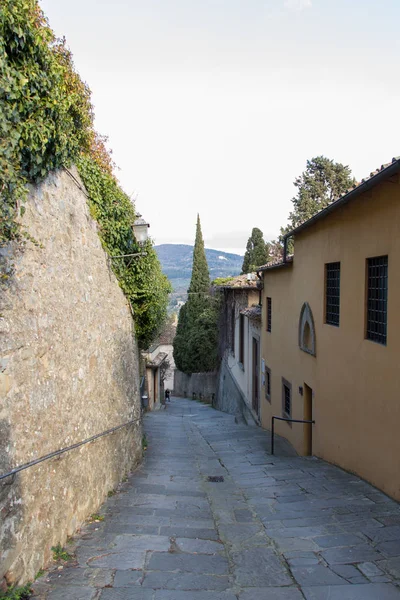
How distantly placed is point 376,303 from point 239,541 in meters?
3.99

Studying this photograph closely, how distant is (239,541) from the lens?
5.53m

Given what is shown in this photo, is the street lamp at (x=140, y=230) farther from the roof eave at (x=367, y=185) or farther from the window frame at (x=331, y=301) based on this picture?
the window frame at (x=331, y=301)

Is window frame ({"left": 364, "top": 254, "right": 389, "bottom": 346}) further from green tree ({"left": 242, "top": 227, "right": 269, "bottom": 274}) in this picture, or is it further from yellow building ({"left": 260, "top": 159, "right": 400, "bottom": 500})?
green tree ({"left": 242, "top": 227, "right": 269, "bottom": 274})

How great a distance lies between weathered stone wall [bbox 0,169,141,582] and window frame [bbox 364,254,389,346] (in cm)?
415

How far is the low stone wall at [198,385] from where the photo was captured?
3287 centimetres

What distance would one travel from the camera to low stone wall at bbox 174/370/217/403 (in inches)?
1294

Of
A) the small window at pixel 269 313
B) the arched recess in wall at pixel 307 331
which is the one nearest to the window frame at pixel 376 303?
the arched recess in wall at pixel 307 331

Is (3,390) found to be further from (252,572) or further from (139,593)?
(252,572)

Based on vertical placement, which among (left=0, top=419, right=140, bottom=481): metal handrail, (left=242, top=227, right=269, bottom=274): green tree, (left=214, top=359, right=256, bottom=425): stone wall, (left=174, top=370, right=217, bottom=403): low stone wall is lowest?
(left=174, top=370, right=217, bottom=403): low stone wall

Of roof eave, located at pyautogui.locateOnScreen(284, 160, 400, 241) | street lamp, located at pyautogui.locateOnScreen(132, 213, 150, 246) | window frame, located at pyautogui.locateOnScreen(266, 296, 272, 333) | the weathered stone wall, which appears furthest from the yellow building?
the weathered stone wall

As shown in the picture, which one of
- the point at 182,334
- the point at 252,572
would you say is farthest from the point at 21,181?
the point at 182,334

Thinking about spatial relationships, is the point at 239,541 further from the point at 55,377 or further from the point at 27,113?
the point at 27,113

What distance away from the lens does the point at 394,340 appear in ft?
21.4

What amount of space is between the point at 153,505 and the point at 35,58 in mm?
5737
